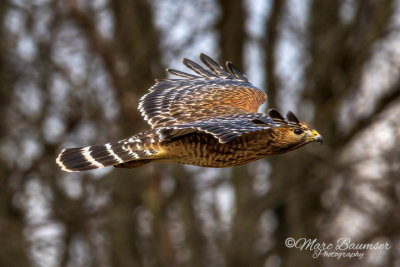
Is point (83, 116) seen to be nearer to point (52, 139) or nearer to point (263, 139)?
point (52, 139)

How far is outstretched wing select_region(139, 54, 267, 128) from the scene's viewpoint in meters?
6.85

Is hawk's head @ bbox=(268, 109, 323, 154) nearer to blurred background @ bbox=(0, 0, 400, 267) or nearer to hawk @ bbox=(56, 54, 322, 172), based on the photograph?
hawk @ bbox=(56, 54, 322, 172)

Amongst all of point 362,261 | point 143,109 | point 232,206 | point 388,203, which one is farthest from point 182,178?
point 143,109

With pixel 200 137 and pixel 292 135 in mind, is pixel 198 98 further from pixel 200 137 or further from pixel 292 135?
pixel 292 135

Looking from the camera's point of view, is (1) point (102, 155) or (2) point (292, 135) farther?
(2) point (292, 135)

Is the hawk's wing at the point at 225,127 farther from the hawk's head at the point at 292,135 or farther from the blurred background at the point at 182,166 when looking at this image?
the blurred background at the point at 182,166

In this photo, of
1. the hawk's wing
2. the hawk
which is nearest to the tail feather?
the hawk

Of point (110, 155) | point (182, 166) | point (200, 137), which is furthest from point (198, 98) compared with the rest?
point (182, 166)

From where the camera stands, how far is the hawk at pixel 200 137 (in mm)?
5918

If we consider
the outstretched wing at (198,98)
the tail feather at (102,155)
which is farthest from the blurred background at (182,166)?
the tail feather at (102,155)

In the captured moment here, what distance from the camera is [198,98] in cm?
738

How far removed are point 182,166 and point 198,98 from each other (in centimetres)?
646

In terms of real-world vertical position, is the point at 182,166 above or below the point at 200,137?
below

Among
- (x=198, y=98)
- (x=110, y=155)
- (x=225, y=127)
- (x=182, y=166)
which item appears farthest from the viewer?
(x=182, y=166)
